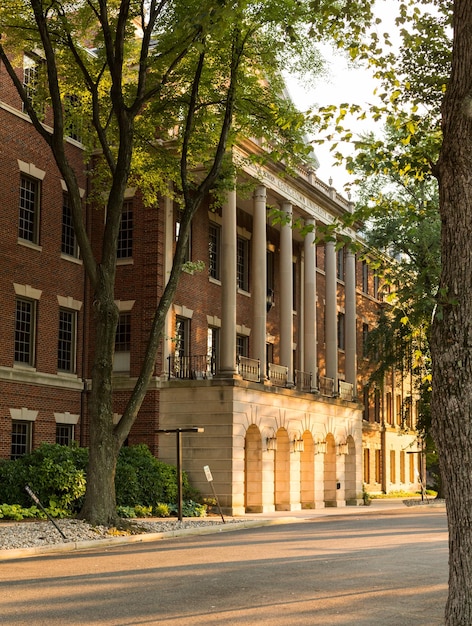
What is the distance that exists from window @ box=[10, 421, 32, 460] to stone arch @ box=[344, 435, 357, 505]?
17.4m

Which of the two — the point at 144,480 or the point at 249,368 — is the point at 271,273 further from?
the point at 144,480

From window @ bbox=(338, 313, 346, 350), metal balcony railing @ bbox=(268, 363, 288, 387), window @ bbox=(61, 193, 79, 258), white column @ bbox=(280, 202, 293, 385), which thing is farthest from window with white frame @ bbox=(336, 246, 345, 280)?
window @ bbox=(61, 193, 79, 258)

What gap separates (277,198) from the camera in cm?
3756

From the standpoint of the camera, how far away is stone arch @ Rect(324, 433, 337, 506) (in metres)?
39.9

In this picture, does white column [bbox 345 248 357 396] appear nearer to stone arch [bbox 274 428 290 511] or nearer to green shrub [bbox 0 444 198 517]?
stone arch [bbox 274 428 290 511]

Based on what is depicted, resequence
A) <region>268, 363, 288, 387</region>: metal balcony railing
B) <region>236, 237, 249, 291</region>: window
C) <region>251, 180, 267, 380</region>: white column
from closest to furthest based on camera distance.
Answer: <region>251, 180, 267, 380</region>: white column
<region>268, 363, 288, 387</region>: metal balcony railing
<region>236, 237, 249, 291</region>: window

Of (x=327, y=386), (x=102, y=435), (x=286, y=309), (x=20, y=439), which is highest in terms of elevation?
(x=286, y=309)

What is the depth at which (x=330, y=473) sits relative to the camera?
132ft

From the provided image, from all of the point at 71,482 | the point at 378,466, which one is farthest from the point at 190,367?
the point at 378,466

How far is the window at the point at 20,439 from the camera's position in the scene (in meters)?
28.6

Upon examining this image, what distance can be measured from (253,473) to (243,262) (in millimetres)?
9728

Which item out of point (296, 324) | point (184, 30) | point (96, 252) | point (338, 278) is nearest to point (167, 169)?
point (96, 252)

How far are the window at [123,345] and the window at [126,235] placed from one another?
2.21 metres

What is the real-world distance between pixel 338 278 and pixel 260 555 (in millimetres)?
33876
